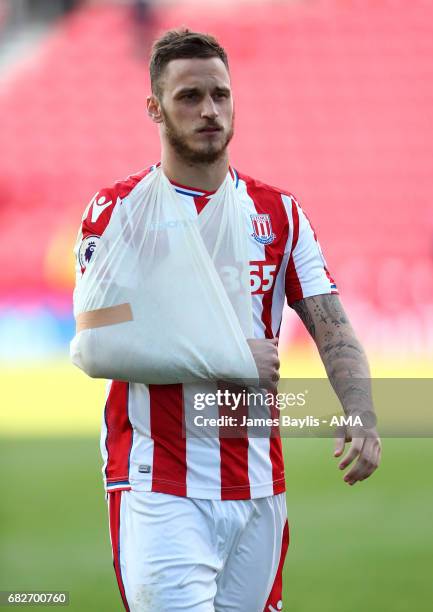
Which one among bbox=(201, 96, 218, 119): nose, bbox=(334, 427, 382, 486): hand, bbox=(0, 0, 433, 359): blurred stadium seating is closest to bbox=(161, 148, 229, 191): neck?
bbox=(201, 96, 218, 119): nose

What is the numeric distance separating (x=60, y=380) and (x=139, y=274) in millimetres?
8310

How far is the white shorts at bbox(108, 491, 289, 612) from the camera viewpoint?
9.55ft

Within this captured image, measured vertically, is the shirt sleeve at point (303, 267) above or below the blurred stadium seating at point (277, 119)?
below

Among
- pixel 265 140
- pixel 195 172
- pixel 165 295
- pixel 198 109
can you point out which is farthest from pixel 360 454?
pixel 265 140

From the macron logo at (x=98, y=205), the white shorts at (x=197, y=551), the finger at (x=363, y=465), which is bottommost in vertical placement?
the white shorts at (x=197, y=551)

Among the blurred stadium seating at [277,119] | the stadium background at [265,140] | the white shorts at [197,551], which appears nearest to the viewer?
the white shorts at [197,551]

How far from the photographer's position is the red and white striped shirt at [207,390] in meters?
3.07

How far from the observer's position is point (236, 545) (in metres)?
3.09

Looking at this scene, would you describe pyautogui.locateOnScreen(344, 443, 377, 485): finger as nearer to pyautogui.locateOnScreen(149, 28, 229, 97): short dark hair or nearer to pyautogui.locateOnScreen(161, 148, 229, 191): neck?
pyautogui.locateOnScreen(161, 148, 229, 191): neck

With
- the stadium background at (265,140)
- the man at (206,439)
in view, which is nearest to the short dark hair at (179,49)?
the man at (206,439)

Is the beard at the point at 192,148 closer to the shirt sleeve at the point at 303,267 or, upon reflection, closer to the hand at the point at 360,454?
the shirt sleeve at the point at 303,267

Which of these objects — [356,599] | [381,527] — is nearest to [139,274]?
[356,599]

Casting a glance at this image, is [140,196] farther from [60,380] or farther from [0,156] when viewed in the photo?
[0,156]

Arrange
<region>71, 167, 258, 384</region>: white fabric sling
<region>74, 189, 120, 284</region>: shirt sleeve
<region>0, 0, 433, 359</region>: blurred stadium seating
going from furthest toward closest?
<region>0, 0, 433, 359</region>: blurred stadium seating < <region>74, 189, 120, 284</region>: shirt sleeve < <region>71, 167, 258, 384</region>: white fabric sling
